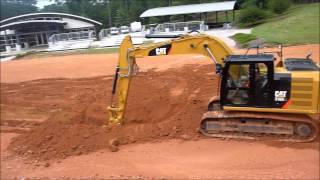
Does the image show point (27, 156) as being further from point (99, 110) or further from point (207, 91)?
point (207, 91)

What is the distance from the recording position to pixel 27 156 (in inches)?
401

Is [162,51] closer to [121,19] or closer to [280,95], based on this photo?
[280,95]

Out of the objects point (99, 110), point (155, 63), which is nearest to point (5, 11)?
point (155, 63)

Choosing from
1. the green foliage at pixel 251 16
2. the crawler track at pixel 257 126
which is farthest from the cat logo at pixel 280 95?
the green foliage at pixel 251 16

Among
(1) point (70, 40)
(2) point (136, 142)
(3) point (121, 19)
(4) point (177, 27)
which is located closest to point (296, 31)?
(4) point (177, 27)

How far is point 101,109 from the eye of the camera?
1373cm

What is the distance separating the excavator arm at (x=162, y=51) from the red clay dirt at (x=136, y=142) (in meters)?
1.15

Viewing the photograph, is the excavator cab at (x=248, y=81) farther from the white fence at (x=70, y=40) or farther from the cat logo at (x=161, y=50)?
the white fence at (x=70, y=40)

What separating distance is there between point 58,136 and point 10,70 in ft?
56.6

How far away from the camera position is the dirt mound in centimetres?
1055

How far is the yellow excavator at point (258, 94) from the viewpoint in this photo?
928 cm

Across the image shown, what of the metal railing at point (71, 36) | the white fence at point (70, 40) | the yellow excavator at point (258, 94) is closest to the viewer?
the yellow excavator at point (258, 94)

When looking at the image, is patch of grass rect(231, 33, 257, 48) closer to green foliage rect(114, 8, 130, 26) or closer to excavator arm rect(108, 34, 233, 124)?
excavator arm rect(108, 34, 233, 124)

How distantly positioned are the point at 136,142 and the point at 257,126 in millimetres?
3064
